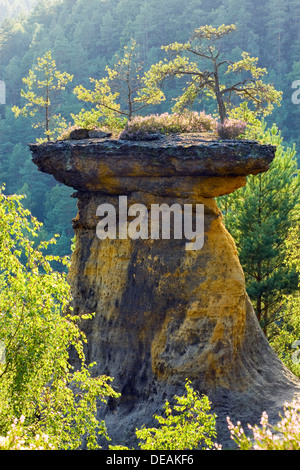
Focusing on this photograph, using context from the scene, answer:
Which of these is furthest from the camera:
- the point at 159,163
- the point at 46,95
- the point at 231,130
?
the point at 46,95

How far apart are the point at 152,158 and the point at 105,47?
7549 cm

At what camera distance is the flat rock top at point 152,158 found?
14516 millimetres

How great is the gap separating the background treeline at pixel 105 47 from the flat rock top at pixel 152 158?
46.1 meters

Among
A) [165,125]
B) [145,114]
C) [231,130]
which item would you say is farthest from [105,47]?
[231,130]

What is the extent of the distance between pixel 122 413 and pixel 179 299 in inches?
120

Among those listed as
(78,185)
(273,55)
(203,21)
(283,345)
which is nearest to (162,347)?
(78,185)

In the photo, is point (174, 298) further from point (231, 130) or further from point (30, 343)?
point (30, 343)

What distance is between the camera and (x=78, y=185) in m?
16.7

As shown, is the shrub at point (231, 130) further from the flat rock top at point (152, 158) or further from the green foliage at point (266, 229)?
the green foliage at point (266, 229)

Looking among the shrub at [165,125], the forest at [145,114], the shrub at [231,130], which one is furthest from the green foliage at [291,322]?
the shrub at [231,130]

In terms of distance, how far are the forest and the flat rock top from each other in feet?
13.9

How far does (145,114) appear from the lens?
199ft

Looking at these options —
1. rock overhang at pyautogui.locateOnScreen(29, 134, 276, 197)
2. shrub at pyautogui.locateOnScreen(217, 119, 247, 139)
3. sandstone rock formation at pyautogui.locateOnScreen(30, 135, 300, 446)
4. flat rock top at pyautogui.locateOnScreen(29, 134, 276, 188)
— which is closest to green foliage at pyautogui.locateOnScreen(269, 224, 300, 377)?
sandstone rock formation at pyautogui.locateOnScreen(30, 135, 300, 446)

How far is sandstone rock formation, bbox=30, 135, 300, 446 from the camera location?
47.8 ft
